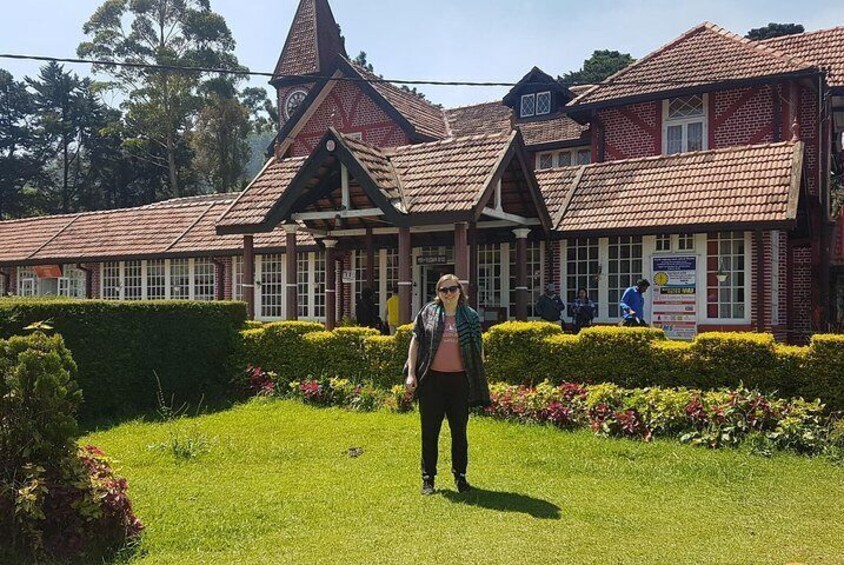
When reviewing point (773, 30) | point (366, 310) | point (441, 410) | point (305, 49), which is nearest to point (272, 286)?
point (366, 310)

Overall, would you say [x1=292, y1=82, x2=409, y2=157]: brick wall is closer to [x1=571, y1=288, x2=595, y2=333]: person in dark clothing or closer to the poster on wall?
[x1=571, y1=288, x2=595, y2=333]: person in dark clothing

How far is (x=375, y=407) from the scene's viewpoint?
34.7 ft

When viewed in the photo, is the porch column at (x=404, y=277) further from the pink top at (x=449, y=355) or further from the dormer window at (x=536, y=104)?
the dormer window at (x=536, y=104)

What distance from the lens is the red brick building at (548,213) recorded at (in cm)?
1323

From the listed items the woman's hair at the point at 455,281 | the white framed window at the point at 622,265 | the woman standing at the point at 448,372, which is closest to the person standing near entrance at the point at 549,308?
the white framed window at the point at 622,265

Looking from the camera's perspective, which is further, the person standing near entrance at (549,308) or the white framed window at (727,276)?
the person standing near entrance at (549,308)

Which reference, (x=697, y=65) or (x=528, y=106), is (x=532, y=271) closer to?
(x=697, y=65)

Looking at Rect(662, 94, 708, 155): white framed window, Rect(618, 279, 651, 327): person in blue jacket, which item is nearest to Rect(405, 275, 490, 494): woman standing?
Rect(618, 279, 651, 327): person in blue jacket

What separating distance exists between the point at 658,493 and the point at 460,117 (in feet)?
Answer: 77.8

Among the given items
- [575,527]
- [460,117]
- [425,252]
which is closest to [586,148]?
[460,117]

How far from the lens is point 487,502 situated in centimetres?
608

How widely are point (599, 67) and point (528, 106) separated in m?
29.3

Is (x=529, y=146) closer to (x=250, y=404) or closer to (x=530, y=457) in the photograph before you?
(x=250, y=404)

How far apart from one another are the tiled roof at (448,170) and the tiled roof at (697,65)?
7937 mm
